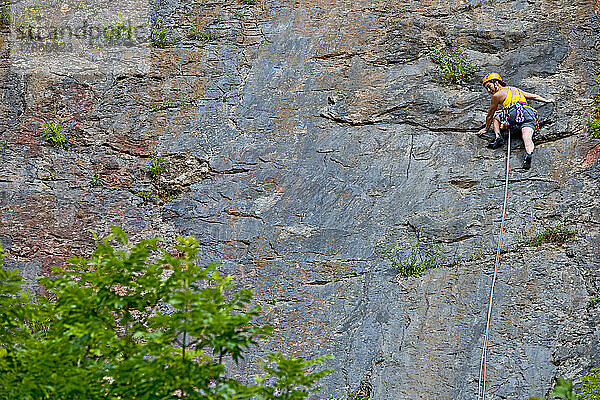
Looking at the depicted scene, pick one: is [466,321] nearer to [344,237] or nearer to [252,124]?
[344,237]

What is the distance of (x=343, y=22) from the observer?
11430 mm

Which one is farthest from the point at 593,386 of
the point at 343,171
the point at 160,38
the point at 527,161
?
the point at 160,38

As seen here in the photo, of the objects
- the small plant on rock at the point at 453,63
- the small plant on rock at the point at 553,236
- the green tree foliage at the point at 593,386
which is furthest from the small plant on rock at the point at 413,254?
the small plant on rock at the point at 453,63

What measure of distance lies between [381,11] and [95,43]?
5.00 metres

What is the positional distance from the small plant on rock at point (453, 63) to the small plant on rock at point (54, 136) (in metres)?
5.72

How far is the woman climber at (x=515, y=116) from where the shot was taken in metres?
8.41

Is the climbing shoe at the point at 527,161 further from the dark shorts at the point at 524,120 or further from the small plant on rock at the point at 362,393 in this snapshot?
the small plant on rock at the point at 362,393

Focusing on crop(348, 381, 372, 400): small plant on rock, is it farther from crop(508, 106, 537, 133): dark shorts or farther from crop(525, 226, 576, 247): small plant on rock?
crop(508, 106, 537, 133): dark shorts

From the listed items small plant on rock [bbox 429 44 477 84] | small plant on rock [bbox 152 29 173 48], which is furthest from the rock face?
small plant on rock [bbox 429 44 477 84]

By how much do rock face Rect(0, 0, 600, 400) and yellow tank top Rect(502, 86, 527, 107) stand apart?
1.83ft

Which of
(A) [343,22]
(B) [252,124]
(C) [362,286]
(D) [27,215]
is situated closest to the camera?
(C) [362,286]

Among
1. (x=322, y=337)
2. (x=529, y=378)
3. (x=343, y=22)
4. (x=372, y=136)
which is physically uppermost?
(x=343, y=22)

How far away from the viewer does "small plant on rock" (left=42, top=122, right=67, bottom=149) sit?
31.9ft

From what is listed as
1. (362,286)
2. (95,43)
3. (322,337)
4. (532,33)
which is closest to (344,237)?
(362,286)
